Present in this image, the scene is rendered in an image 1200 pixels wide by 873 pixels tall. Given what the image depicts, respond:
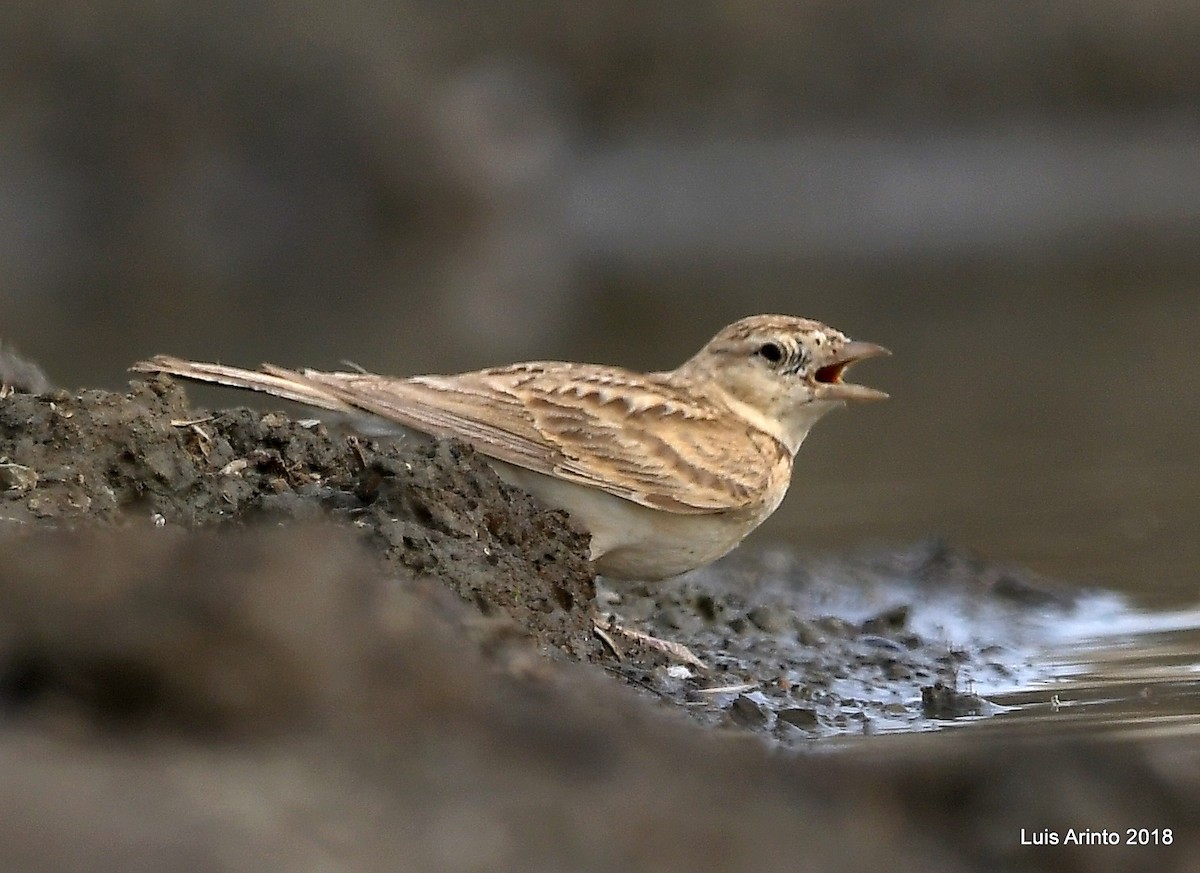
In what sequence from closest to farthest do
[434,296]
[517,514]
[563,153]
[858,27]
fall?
[517,514]
[434,296]
[563,153]
[858,27]

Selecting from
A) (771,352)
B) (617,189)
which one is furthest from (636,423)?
(617,189)

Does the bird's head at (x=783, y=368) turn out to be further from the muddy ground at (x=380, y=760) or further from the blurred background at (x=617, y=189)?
the blurred background at (x=617, y=189)

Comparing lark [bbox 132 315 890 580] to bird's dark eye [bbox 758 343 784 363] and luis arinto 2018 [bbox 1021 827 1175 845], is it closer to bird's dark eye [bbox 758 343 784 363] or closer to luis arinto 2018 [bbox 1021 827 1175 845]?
bird's dark eye [bbox 758 343 784 363]

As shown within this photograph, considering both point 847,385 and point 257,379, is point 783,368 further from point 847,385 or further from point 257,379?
point 257,379

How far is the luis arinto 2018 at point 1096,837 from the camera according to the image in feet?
12.9

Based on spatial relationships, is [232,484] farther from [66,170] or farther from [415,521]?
[66,170]

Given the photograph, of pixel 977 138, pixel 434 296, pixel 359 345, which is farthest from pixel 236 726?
pixel 977 138

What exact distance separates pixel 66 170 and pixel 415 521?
28561mm

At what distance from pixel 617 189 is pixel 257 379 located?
30176 mm

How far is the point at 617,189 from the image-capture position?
36.6 metres

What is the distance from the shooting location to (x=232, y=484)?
6414 mm

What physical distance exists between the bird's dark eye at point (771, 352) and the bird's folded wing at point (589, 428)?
0.34 m

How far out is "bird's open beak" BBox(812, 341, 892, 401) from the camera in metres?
7.98

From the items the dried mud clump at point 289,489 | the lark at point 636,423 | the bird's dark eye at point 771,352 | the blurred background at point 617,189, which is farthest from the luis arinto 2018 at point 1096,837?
the blurred background at point 617,189
